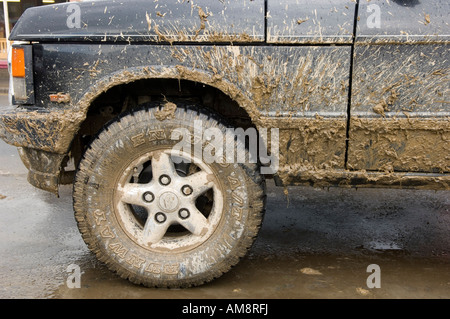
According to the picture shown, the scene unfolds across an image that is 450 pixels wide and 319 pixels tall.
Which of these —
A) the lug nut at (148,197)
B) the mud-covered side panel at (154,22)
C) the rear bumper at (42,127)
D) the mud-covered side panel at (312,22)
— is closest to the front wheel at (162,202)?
the lug nut at (148,197)

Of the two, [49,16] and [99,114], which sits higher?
[49,16]

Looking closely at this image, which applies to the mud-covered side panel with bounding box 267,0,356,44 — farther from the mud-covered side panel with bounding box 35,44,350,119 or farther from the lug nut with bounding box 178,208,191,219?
the lug nut with bounding box 178,208,191,219

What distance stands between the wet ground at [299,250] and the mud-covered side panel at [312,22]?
141cm

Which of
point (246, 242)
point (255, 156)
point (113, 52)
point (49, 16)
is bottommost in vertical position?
point (246, 242)

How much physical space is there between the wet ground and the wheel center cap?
490 mm

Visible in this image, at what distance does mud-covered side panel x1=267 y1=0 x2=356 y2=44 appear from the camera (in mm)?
2430

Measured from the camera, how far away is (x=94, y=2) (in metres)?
2.59

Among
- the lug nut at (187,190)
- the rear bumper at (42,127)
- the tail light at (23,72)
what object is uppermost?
the tail light at (23,72)

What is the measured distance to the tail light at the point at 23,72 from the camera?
2590 mm

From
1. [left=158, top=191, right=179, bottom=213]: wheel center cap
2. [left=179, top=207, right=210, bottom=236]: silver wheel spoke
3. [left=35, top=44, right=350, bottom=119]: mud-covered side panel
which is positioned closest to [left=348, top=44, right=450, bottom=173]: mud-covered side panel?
[left=35, top=44, right=350, bottom=119]: mud-covered side panel

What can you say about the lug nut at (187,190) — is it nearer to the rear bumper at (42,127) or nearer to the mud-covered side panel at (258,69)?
the mud-covered side panel at (258,69)
